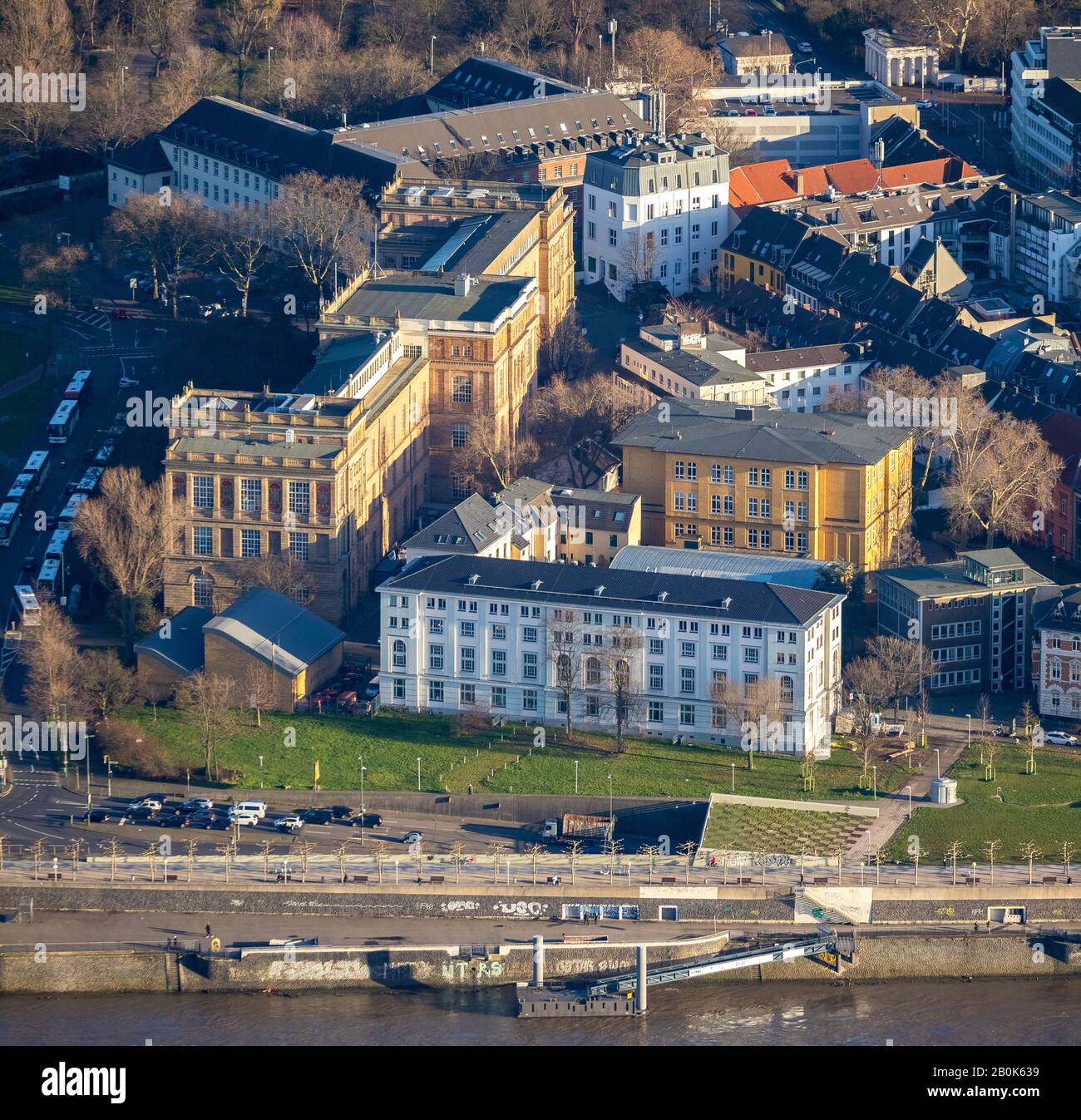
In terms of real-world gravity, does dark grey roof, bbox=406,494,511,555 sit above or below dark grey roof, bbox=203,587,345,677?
above

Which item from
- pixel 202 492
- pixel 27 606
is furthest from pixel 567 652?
pixel 27 606

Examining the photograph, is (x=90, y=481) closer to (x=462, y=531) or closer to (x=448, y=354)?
(x=448, y=354)

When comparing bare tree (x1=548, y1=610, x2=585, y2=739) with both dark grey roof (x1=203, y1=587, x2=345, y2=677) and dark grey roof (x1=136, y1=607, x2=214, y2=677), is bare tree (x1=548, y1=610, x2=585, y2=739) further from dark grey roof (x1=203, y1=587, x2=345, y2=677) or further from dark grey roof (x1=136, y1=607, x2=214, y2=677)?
dark grey roof (x1=136, y1=607, x2=214, y2=677)

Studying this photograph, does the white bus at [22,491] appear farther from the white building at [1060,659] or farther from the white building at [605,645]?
the white building at [1060,659]

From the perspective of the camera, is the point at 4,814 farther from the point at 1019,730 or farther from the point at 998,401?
the point at 998,401

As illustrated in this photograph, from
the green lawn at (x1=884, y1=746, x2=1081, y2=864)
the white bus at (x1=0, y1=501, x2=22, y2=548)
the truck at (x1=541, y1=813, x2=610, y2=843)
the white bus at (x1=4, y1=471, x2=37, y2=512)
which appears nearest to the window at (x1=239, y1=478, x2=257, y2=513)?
the white bus at (x1=0, y1=501, x2=22, y2=548)
